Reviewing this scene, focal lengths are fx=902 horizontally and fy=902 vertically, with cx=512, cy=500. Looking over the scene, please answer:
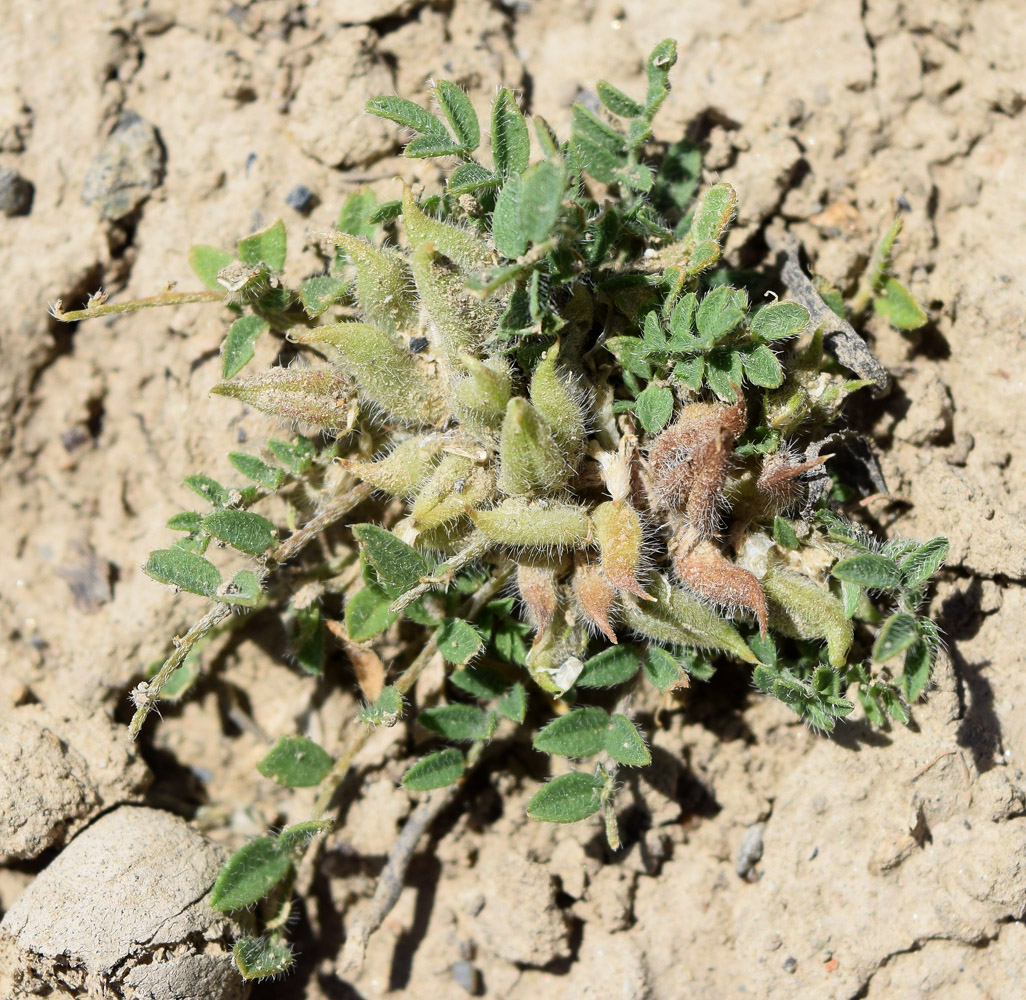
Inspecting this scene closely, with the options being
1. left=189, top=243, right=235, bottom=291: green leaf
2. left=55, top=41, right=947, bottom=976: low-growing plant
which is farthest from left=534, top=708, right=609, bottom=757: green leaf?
left=189, top=243, right=235, bottom=291: green leaf

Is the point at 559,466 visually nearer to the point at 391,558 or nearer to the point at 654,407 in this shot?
the point at 654,407

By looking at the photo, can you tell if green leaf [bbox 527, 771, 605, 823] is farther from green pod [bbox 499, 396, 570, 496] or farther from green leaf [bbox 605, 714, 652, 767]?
green pod [bbox 499, 396, 570, 496]

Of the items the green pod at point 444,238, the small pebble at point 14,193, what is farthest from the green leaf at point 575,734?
the small pebble at point 14,193

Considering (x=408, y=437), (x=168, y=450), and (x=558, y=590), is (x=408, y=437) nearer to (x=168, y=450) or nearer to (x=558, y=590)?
(x=558, y=590)

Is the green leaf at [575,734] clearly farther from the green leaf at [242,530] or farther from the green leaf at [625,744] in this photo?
the green leaf at [242,530]

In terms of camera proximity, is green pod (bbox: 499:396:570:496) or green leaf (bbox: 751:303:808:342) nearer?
green pod (bbox: 499:396:570:496)

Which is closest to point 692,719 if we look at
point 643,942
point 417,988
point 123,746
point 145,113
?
point 643,942
